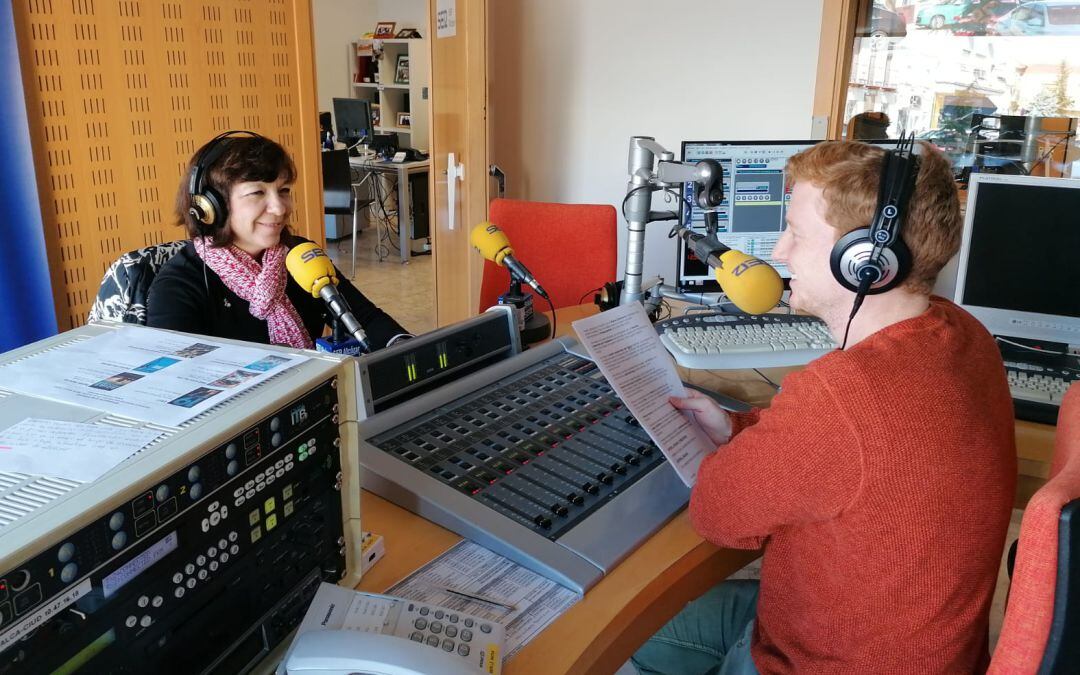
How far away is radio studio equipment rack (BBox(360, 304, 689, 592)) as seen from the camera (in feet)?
3.18

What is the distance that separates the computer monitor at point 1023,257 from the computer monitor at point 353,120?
226 inches

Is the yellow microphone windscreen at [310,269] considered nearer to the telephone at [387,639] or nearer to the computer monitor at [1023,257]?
the telephone at [387,639]

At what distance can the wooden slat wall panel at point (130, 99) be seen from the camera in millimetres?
2016

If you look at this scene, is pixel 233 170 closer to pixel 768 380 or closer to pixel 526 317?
pixel 526 317

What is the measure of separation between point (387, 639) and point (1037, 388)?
4.81ft

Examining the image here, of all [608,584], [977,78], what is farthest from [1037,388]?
[977,78]

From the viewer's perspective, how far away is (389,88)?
8.22 metres

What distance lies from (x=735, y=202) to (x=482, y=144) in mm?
1732

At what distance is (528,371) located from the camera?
1415mm

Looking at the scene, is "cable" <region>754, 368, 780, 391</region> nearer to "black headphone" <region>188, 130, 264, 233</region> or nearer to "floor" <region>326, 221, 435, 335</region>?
"black headphone" <region>188, 130, 264, 233</region>

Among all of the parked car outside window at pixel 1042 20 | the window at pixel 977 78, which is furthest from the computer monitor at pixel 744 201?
the parked car outside window at pixel 1042 20

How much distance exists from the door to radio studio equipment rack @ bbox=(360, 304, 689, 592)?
2287 mm

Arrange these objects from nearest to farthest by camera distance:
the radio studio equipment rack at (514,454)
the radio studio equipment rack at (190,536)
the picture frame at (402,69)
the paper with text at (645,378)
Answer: the radio studio equipment rack at (190,536), the radio studio equipment rack at (514,454), the paper with text at (645,378), the picture frame at (402,69)

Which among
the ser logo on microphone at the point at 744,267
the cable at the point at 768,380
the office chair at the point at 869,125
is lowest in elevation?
the cable at the point at 768,380
